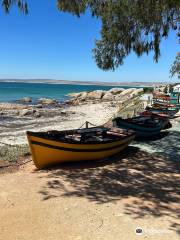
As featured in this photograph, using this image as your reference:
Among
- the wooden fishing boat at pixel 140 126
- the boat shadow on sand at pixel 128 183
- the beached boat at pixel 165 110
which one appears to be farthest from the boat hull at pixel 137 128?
the beached boat at pixel 165 110

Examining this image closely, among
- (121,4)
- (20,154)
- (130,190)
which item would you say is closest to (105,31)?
(121,4)

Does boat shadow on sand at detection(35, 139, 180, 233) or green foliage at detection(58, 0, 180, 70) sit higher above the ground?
green foliage at detection(58, 0, 180, 70)

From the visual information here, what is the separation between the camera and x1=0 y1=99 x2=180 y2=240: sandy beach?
7.36 meters

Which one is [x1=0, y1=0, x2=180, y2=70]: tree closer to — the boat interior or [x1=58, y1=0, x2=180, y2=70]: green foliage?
[x1=58, y1=0, x2=180, y2=70]: green foliage

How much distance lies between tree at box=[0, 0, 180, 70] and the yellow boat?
441 centimetres

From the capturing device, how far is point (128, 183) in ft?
35.2

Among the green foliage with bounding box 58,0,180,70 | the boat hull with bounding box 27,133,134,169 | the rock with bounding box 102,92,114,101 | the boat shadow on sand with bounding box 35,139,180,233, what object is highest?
the green foliage with bounding box 58,0,180,70

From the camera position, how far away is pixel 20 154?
14.5 meters

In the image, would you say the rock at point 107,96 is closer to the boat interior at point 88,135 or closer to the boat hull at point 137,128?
the boat hull at point 137,128

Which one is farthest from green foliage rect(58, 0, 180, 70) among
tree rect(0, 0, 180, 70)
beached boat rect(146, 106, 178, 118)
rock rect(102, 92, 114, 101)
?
rock rect(102, 92, 114, 101)

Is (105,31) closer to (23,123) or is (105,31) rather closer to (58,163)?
(58,163)

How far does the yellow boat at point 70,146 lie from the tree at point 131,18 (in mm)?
4407

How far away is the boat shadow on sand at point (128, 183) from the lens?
8742 millimetres

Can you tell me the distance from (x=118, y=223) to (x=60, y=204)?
1.80 metres
